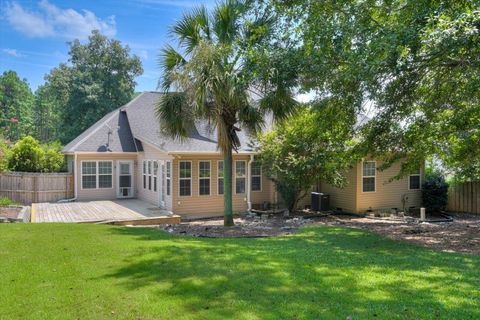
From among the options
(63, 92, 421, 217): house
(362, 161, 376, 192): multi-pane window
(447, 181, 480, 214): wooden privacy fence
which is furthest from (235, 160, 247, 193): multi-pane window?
(447, 181, 480, 214): wooden privacy fence

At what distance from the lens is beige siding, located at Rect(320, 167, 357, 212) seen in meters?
15.8

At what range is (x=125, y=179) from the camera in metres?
19.2

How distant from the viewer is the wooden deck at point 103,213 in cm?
1270

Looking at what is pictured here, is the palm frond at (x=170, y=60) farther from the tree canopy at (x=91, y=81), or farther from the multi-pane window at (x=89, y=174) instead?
the tree canopy at (x=91, y=81)

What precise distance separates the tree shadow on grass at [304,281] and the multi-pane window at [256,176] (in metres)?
8.75

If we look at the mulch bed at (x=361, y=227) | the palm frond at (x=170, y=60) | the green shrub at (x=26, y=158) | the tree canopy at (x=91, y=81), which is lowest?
the mulch bed at (x=361, y=227)

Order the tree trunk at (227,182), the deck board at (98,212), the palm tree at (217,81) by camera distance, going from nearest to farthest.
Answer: the palm tree at (217,81) < the tree trunk at (227,182) < the deck board at (98,212)

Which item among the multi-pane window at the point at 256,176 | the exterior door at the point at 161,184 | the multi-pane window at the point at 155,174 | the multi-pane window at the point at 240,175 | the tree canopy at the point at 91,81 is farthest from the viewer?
the tree canopy at the point at 91,81

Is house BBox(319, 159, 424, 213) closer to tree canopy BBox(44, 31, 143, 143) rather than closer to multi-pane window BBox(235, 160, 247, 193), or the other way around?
multi-pane window BBox(235, 160, 247, 193)

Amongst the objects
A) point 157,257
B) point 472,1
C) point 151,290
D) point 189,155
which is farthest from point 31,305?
point 189,155

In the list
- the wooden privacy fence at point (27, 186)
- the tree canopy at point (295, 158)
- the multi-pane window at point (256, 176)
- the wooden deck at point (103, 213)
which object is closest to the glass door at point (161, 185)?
the wooden deck at point (103, 213)

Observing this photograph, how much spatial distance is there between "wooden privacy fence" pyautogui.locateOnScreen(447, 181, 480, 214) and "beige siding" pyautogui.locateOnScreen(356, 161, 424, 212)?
4.35ft

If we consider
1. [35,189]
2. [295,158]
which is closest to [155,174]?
[35,189]

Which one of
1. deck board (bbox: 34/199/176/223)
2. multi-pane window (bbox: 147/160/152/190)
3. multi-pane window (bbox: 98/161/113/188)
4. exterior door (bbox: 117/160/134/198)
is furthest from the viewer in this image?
exterior door (bbox: 117/160/134/198)
